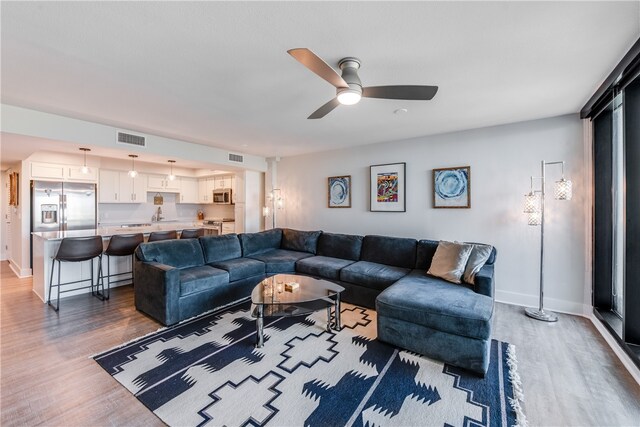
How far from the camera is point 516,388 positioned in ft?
6.59

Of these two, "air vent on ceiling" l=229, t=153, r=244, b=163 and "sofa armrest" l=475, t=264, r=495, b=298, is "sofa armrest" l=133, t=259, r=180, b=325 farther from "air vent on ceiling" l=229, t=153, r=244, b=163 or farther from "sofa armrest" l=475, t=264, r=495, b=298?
"sofa armrest" l=475, t=264, r=495, b=298

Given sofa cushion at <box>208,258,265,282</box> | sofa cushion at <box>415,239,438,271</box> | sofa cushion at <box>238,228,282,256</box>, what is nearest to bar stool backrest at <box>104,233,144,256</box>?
sofa cushion at <box>208,258,265,282</box>

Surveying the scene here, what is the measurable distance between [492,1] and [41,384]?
12.8 feet

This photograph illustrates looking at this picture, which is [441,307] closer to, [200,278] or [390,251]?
[390,251]

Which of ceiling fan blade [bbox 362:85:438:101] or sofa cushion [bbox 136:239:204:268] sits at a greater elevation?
ceiling fan blade [bbox 362:85:438:101]

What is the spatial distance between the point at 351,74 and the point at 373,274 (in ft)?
7.93

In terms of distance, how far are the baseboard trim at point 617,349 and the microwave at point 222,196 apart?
6.80 m

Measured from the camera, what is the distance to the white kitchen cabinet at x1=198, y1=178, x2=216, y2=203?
24.7 feet

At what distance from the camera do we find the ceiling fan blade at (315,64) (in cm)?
145

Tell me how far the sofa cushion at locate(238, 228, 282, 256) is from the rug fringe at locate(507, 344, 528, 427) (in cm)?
367

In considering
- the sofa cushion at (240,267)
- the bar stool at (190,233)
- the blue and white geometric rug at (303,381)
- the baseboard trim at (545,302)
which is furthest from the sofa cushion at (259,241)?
the baseboard trim at (545,302)

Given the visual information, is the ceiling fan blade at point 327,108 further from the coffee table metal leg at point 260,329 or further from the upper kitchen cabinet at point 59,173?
the upper kitchen cabinet at point 59,173

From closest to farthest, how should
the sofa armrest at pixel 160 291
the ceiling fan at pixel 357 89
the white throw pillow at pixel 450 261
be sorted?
the ceiling fan at pixel 357 89
the sofa armrest at pixel 160 291
the white throw pillow at pixel 450 261

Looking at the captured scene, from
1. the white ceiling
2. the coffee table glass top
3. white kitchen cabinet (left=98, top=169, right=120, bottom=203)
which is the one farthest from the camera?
white kitchen cabinet (left=98, top=169, right=120, bottom=203)
